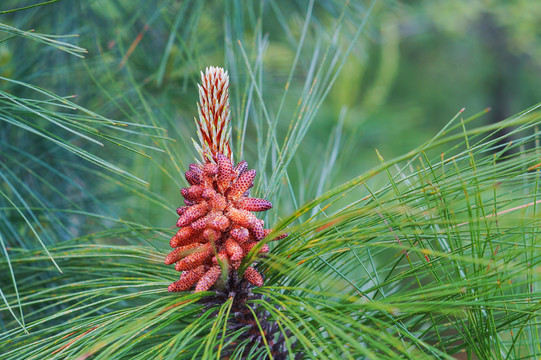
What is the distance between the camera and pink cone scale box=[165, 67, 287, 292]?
45 cm

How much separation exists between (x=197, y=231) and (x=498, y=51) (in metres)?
3.96

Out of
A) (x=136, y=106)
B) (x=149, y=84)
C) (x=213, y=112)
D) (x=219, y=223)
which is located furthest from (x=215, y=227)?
(x=149, y=84)

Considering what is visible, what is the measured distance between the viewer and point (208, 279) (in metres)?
0.44

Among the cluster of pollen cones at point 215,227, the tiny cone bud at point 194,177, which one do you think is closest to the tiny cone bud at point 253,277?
the cluster of pollen cones at point 215,227

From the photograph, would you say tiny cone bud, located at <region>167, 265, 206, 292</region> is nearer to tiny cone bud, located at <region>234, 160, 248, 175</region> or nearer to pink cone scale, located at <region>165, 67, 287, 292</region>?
pink cone scale, located at <region>165, 67, 287, 292</region>

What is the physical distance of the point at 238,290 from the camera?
1.57 ft

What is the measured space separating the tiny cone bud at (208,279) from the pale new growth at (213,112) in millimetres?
115

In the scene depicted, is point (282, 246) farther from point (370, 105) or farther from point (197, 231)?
point (370, 105)

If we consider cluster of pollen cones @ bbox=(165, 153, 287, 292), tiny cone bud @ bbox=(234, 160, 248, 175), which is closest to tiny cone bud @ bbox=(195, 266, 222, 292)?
cluster of pollen cones @ bbox=(165, 153, 287, 292)

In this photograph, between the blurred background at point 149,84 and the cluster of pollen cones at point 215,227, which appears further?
the blurred background at point 149,84

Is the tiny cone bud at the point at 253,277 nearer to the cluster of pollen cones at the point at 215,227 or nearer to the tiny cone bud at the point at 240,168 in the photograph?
the cluster of pollen cones at the point at 215,227

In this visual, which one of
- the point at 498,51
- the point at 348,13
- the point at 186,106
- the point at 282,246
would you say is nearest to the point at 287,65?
the point at 348,13

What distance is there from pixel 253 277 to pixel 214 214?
71 millimetres

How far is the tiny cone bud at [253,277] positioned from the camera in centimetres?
45
